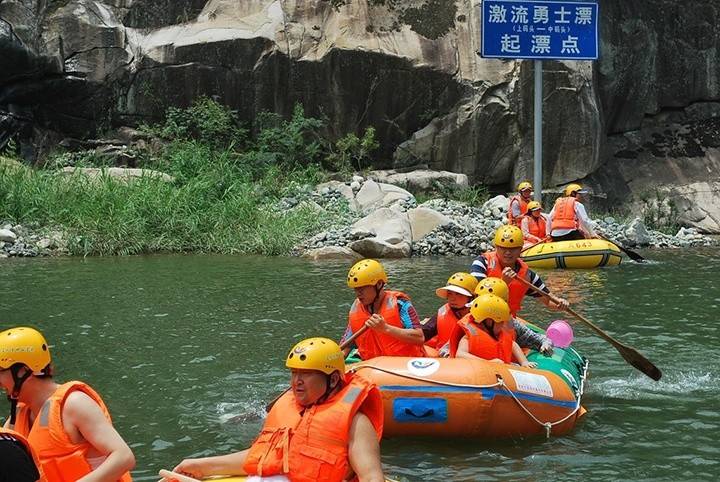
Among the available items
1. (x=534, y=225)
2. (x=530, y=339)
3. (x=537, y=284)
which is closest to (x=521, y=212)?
(x=534, y=225)

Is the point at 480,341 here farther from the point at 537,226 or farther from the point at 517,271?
the point at 537,226

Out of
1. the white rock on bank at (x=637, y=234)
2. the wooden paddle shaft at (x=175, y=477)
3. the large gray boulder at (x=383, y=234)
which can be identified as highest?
the wooden paddle shaft at (x=175, y=477)

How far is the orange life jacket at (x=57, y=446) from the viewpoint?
3098mm

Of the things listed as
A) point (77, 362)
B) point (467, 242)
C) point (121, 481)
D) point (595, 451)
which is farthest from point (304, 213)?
point (121, 481)

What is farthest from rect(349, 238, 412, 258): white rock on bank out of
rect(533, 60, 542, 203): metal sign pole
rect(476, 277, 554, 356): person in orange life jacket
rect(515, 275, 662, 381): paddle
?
rect(476, 277, 554, 356): person in orange life jacket

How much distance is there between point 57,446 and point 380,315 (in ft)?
8.76

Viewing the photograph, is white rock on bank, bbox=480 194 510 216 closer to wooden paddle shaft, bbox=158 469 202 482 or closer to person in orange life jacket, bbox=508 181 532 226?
person in orange life jacket, bbox=508 181 532 226

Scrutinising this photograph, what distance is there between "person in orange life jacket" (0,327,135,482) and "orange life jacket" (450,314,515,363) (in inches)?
114

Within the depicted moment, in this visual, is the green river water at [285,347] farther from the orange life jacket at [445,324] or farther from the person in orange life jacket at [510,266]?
the orange life jacket at [445,324]

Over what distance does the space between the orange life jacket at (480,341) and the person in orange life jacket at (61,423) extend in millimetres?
2891

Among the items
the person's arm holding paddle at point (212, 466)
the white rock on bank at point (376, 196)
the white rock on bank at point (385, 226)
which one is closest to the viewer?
the person's arm holding paddle at point (212, 466)

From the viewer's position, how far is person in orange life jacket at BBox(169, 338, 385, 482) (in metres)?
3.34

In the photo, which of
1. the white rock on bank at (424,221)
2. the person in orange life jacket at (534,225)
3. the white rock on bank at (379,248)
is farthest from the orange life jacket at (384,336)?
the white rock on bank at (424,221)

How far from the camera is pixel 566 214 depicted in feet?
44.0
